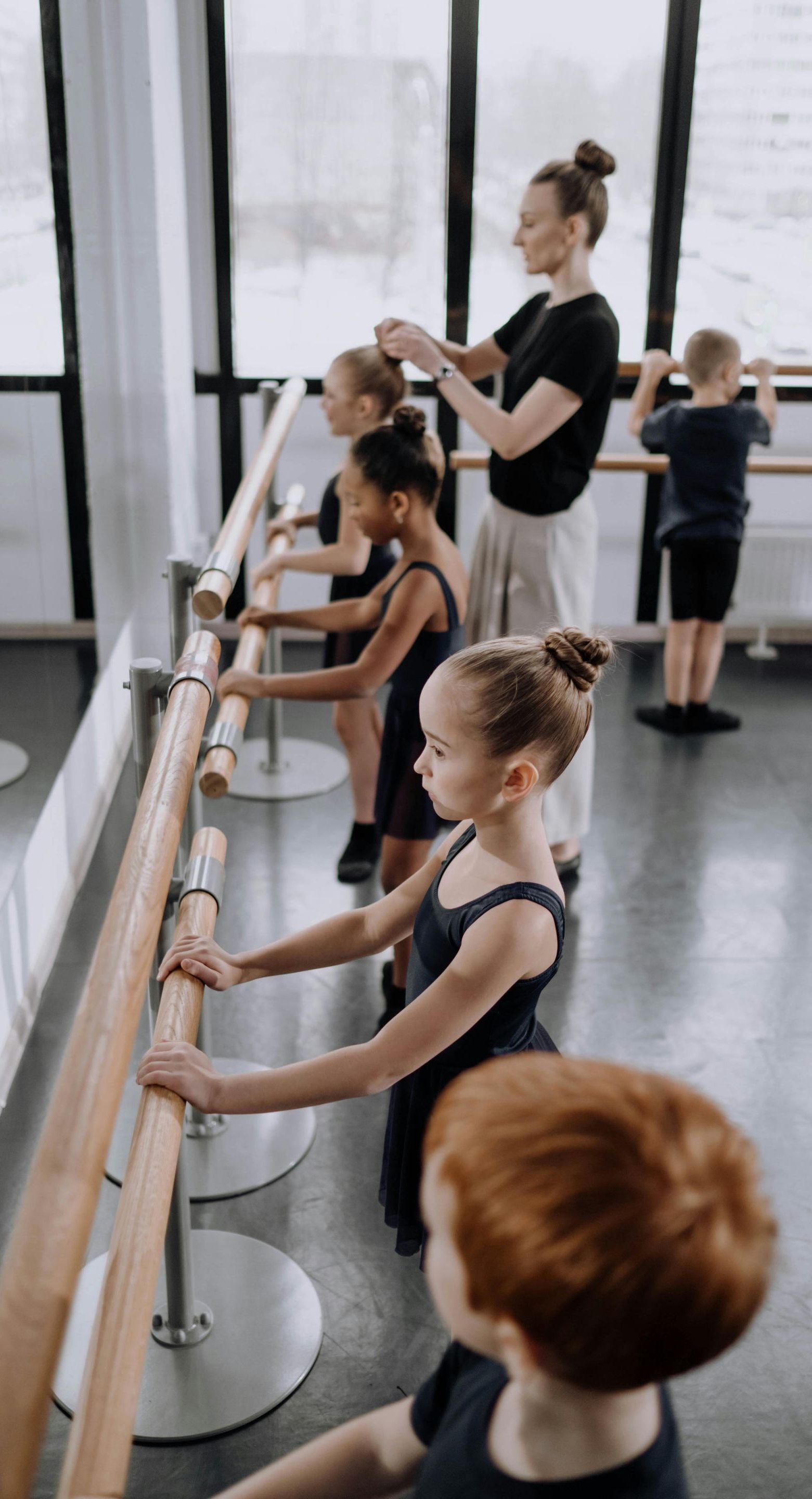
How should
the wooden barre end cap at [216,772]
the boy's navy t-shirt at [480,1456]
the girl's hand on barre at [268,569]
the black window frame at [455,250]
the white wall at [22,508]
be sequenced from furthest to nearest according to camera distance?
the black window frame at [455,250]
the white wall at [22,508]
the girl's hand on barre at [268,569]
the wooden barre end cap at [216,772]
the boy's navy t-shirt at [480,1456]

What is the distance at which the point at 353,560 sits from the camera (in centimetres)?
284

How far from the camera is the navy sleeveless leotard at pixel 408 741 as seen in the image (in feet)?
7.90

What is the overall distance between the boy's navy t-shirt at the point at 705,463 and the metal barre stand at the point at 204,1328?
2.79m

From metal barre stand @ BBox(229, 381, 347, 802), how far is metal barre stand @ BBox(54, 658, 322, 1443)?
176 cm

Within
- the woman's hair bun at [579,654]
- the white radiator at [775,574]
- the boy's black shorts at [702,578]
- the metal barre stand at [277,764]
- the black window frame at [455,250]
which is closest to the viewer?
the woman's hair bun at [579,654]

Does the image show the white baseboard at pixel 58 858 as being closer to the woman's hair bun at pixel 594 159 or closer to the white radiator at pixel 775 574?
the woman's hair bun at pixel 594 159

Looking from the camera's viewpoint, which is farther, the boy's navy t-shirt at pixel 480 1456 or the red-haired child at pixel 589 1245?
the boy's navy t-shirt at pixel 480 1456

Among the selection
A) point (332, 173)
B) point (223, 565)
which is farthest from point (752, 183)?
point (223, 565)

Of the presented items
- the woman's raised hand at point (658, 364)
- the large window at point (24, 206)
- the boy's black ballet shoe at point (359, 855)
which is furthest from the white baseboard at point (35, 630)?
the woman's raised hand at point (658, 364)

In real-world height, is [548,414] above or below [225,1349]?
above

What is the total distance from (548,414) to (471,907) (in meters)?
1.60

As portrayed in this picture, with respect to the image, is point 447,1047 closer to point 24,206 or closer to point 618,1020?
point 618,1020

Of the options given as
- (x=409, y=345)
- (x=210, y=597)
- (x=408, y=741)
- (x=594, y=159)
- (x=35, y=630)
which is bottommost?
(x=408, y=741)

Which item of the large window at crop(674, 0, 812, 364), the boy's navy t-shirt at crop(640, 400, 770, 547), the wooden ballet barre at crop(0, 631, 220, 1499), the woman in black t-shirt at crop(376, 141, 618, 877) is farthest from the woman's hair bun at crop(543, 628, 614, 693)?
the large window at crop(674, 0, 812, 364)
